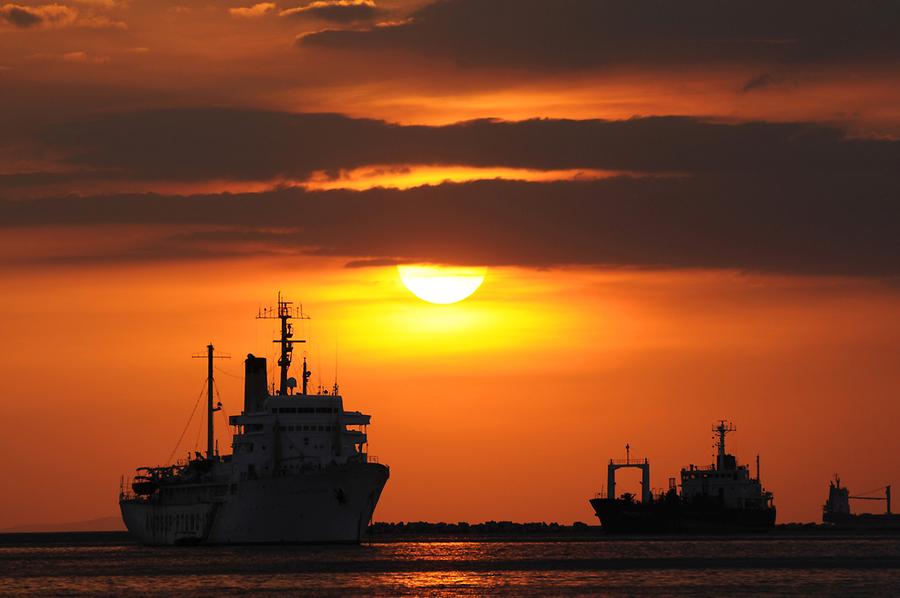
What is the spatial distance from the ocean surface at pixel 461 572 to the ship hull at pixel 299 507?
4.94 feet

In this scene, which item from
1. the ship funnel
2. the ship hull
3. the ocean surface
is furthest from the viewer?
the ship funnel

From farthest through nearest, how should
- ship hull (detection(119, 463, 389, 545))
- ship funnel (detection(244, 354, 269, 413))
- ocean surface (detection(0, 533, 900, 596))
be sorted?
ship funnel (detection(244, 354, 269, 413))
ship hull (detection(119, 463, 389, 545))
ocean surface (detection(0, 533, 900, 596))

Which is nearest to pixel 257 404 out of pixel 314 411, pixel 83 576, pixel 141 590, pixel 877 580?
pixel 314 411

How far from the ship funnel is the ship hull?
30.1 ft

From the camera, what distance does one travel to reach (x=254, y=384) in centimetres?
16425

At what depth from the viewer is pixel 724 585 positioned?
11131 cm

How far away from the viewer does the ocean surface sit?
4286 inches

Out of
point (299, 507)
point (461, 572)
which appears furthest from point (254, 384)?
point (461, 572)

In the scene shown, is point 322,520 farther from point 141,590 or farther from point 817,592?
point 817,592

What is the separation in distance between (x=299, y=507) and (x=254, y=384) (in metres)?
22.2

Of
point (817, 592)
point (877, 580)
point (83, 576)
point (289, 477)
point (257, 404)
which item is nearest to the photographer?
point (817, 592)

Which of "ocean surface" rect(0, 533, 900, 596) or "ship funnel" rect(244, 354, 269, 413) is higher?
"ship funnel" rect(244, 354, 269, 413)

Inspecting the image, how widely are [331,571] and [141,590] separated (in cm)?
1601

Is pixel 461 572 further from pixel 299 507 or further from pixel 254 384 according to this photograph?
pixel 254 384
